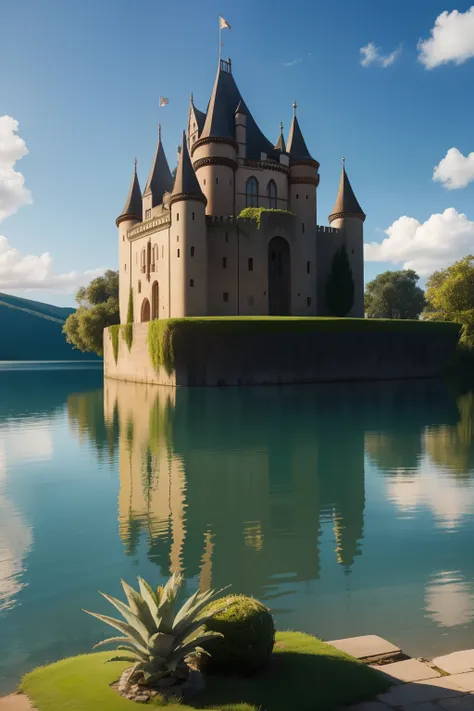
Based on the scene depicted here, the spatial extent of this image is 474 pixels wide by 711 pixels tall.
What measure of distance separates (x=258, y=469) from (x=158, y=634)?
10.4 m

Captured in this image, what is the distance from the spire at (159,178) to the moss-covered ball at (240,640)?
60.8 metres

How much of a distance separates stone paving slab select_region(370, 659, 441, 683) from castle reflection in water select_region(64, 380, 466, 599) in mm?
2483

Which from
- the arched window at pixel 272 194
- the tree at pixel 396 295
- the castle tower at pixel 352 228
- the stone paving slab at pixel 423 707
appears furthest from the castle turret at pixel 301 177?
the stone paving slab at pixel 423 707

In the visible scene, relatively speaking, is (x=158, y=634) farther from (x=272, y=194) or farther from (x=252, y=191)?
(x=272, y=194)

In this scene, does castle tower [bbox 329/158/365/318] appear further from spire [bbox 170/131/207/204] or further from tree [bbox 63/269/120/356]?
tree [bbox 63/269/120/356]

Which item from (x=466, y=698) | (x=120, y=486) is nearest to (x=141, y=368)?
(x=120, y=486)

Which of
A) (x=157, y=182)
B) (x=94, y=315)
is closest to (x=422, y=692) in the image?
(x=157, y=182)

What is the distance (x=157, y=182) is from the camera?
63406mm

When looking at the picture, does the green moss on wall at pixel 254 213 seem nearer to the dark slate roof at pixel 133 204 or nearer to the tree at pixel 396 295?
the dark slate roof at pixel 133 204

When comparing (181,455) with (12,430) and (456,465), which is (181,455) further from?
(12,430)

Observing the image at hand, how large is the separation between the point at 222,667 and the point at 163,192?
61689 millimetres

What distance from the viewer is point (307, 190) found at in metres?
59.6

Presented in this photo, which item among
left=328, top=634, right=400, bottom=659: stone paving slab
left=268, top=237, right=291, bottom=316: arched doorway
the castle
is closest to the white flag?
A: the castle

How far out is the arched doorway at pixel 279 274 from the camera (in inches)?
2175
